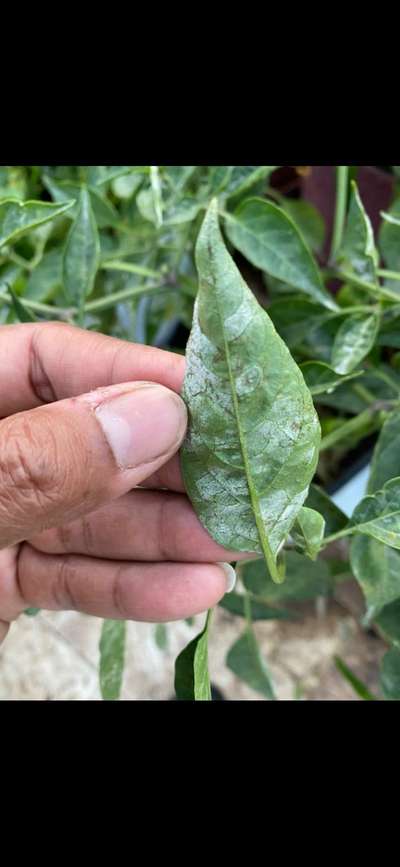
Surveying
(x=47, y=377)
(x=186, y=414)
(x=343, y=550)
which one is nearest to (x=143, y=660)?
(x=343, y=550)

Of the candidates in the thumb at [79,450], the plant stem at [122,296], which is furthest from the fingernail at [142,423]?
the plant stem at [122,296]

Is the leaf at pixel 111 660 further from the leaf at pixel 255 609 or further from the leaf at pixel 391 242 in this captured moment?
the leaf at pixel 391 242

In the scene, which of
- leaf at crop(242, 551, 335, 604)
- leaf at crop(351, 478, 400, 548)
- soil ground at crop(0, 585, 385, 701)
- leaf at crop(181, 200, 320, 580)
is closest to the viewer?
leaf at crop(181, 200, 320, 580)

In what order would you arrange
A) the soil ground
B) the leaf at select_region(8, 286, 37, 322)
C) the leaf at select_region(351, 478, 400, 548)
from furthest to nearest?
the soil ground → the leaf at select_region(8, 286, 37, 322) → the leaf at select_region(351, 478, 400, 548)

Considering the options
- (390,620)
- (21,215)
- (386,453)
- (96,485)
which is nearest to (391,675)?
(390,620)

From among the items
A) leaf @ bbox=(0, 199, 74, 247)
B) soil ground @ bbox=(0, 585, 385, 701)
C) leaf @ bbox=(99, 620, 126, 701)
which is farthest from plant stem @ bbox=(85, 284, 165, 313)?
soil ground @ bbox=(0, 585, 385, 701)

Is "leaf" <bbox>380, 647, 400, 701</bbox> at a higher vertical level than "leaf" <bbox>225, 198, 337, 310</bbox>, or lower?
lower

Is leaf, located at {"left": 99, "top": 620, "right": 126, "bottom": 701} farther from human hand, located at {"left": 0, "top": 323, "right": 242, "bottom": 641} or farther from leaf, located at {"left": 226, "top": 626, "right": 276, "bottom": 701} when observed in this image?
leaf, located at {"left": 226, "top": 626, "right": 276, "bottom": 701}

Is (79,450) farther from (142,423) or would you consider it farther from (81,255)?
(81,255)
